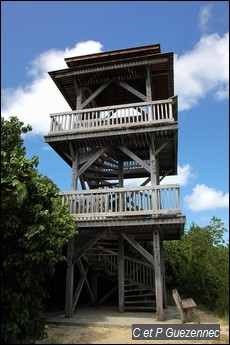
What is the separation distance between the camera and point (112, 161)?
13.6m

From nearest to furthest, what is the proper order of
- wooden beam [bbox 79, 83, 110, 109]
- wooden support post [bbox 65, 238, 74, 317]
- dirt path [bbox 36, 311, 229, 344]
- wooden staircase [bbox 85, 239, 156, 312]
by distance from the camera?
dirt path [bbox 36, 311, 229, 344]
wooden support post [bbox 65, 238, 74, 317]
wooden staircase [bbox 85, 239, 156, 312]
wooden beam [bbox 79, 83, 110, 109]

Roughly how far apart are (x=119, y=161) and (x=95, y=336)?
302 inches

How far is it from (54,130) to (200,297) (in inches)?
382

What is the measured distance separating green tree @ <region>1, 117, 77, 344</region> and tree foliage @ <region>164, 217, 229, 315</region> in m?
8.15

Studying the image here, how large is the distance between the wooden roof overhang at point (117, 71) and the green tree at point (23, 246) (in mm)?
5778

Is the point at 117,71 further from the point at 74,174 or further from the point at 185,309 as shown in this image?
the point at 185,309

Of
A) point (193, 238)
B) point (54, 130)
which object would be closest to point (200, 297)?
point (193, 238)

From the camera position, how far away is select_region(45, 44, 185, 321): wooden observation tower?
33.2 ft

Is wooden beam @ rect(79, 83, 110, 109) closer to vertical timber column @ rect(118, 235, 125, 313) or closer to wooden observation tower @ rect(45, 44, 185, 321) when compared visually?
wooden observation tower @ rect(45, 44, 185, 321)

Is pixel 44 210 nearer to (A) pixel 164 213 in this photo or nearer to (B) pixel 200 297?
(A) pixel 164 213

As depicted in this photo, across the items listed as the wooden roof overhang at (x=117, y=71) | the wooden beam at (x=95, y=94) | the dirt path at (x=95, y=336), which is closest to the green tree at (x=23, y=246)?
the dirt path at (x=95, y=336)

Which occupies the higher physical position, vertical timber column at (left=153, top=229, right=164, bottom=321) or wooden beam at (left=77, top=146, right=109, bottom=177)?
wooden beam at (left=77, top=146, right=109, bottom=177)

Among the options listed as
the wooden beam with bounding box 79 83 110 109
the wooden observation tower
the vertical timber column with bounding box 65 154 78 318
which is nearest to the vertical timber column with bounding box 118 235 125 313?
the wooden observation tower

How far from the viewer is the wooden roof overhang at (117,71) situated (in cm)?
1171
